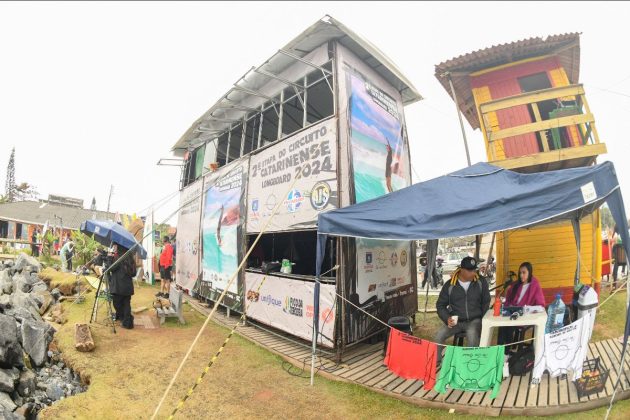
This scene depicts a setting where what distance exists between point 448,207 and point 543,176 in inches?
49.0

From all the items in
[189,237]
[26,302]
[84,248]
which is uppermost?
[189,237]

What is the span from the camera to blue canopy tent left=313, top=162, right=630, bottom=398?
355cm

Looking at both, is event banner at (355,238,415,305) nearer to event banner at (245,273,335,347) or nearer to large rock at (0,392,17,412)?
event banner at (245,273,335,347)

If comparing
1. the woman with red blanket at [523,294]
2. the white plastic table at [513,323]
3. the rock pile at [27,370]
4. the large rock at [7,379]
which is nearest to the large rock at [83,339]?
the rock pile at [27,370]

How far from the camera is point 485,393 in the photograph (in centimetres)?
423

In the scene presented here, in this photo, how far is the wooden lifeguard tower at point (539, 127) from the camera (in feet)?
22.8

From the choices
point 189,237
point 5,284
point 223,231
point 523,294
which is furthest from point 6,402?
point 189,237

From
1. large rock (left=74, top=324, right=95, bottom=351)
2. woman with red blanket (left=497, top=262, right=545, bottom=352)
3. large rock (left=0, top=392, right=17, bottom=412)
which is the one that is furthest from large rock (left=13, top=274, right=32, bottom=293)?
woman with red blanket (left=497, top=262, right=545, bottom=352)

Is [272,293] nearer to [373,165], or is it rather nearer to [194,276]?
[373,165]

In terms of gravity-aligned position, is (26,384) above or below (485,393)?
below

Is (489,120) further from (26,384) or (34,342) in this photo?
(34,342)

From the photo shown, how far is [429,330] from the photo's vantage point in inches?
288

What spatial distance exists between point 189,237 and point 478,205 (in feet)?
36.1

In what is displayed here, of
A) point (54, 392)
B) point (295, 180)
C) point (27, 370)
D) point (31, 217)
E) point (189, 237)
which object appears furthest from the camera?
point (31, 217)
